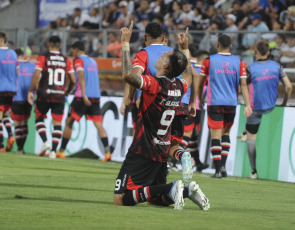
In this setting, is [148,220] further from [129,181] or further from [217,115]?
[217,115]

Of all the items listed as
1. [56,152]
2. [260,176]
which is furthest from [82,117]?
[260,176]

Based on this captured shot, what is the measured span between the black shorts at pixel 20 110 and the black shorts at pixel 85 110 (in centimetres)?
145

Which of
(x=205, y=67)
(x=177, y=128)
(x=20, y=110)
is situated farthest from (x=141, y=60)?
(x=20, y=110)

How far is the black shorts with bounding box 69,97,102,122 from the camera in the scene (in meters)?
16.9

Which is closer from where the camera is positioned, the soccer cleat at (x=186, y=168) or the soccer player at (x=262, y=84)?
the soccer cleat at (x=186, y=168)

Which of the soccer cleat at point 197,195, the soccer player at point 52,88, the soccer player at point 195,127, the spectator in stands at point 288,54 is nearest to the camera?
the soccer cleat at point 197,195

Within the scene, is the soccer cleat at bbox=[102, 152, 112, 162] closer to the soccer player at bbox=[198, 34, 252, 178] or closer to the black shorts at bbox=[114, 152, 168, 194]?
the soccer player at bbox=[198, 34, 252, 178]

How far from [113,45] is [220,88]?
8.17 m

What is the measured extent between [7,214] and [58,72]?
389 inches

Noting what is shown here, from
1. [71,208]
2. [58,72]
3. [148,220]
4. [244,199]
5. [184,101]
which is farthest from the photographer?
[58,72]

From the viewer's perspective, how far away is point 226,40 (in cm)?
1363

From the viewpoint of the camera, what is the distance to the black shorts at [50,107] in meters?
16.8

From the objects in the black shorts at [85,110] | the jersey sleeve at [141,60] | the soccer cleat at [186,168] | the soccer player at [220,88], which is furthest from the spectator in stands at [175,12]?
the soccer cleat at [186,168]

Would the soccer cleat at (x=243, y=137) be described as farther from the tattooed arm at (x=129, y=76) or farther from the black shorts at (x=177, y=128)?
the tattooed arm at (x=129, y=76)
